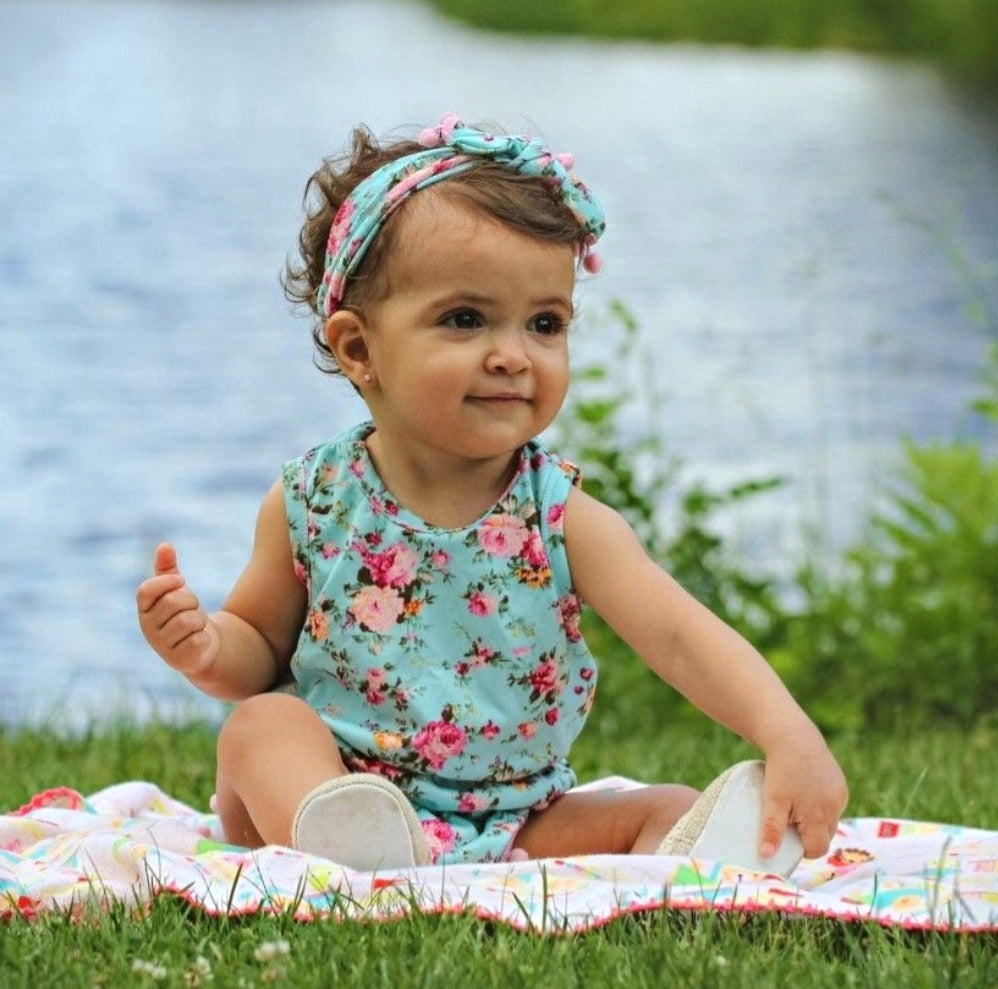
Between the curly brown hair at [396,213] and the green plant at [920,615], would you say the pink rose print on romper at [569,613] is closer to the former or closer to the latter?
the curly brown hair at [396,213]

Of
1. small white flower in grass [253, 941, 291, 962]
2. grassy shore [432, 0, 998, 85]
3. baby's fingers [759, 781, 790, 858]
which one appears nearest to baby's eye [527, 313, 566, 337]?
baby's fingers [759, 781, 790, 858]

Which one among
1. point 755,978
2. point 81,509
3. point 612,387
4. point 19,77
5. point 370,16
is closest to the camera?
point 755,978

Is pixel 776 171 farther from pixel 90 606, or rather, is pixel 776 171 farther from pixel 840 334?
pixel 90 606

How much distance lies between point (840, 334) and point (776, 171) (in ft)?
18.6

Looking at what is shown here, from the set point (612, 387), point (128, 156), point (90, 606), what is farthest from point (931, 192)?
point (90, 606)

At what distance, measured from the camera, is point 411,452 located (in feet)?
10.1

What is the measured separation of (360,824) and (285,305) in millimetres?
8971

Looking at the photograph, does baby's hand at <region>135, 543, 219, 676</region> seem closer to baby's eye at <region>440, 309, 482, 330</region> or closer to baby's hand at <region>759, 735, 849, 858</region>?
baby's eye at <region>440, 309, 482, 330</region>

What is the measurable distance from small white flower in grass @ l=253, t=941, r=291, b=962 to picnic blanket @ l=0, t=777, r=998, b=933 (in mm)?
178

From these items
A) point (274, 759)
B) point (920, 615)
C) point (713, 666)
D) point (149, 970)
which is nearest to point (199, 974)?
point (149, 970)

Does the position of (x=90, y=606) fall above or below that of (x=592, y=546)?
below

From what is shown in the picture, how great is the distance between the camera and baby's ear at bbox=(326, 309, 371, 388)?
10.0ft

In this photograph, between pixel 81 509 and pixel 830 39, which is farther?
pixel 830 39

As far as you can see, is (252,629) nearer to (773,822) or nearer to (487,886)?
(487,886)
